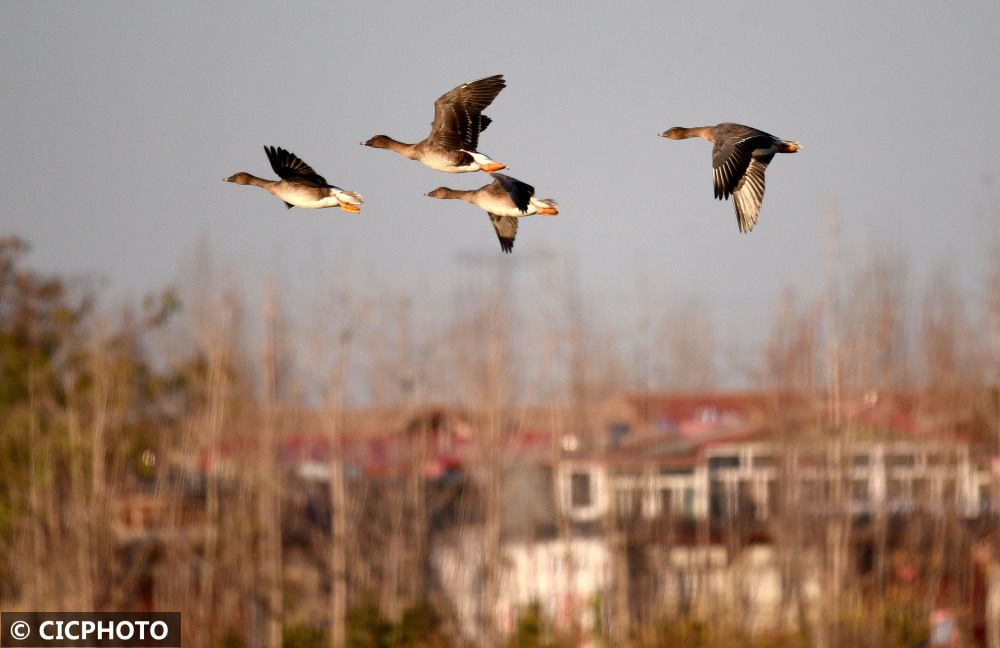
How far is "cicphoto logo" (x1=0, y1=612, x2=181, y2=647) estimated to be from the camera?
2980 cm

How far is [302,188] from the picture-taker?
37.9 feet

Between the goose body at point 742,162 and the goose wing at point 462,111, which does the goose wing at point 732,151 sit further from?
the goose wing at point 462,111

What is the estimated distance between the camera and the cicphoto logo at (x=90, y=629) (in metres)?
29.8

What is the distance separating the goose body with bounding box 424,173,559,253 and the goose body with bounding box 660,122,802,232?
4.71ft

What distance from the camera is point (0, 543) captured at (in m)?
32.8

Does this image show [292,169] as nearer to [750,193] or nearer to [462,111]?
[462,111]

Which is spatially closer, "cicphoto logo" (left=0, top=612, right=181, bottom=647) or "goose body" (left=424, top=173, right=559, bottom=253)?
"goose body" (left=424, top=173, right=559, bottom=253)

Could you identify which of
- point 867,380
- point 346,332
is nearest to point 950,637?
point 867,380

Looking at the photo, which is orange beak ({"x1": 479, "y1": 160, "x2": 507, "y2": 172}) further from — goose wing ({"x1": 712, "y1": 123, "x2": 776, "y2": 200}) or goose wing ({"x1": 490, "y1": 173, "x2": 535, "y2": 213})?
goose wing ({"x1": 712, "y1": 123, "x2": 776, "y2": 200})

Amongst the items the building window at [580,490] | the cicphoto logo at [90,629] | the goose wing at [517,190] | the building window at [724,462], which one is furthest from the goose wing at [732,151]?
the building window at [724,462]

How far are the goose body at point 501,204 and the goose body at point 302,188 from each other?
0.98 m

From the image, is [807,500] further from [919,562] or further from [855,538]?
[919,562]

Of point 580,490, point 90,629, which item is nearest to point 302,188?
point 90,629

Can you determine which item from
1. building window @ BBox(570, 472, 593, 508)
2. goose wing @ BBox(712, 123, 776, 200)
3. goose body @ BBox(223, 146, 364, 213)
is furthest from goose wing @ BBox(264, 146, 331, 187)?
building window @ BBox(570, 472, 593, 508)
